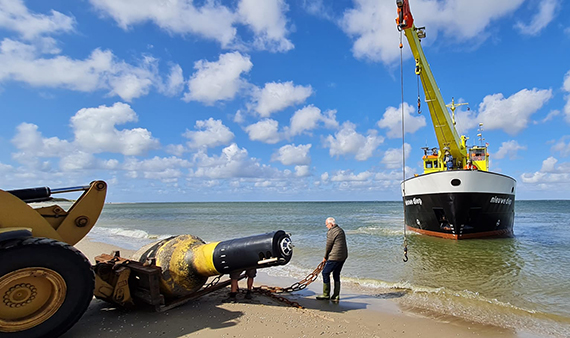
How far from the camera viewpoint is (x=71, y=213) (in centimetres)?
477

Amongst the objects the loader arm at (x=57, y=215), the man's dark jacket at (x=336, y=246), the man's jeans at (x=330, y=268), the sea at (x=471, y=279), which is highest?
the loader arm at (x=57, y=215)

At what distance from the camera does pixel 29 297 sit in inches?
150

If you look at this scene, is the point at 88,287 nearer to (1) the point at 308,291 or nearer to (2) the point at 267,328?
(2) the point at 267,328

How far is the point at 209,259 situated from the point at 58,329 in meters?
2.03

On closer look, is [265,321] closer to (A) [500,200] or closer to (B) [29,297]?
(B) [29,297]

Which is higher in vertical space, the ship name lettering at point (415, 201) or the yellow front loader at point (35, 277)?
the ship name lettering at point (415, 201)

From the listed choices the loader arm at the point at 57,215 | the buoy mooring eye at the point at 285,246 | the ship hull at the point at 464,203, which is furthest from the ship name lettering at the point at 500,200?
the loader arm at the point at 57,215

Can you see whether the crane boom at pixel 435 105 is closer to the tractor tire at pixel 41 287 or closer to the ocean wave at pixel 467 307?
the ocean wave at pixel 467 307

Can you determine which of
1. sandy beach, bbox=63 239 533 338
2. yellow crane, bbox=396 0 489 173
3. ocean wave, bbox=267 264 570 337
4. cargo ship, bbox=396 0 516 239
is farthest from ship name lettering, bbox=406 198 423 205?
sandy beach, bbox=63 239 533 338

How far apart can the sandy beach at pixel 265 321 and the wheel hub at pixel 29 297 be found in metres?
0.64

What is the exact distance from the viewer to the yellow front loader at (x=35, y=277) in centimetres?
364

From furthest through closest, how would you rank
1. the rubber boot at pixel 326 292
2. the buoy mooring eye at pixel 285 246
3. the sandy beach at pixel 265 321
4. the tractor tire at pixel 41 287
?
the rubber boot at pixel 326 292 → the buoy mooring eye at pixel 285 246 → the sandy beach at pixel 265 321 → the tractor tire at pixel 41 287

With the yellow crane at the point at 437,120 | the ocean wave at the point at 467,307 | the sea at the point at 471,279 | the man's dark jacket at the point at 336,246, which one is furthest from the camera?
the yellow crane at the point at 437,120

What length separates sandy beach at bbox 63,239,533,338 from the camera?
438 cm
